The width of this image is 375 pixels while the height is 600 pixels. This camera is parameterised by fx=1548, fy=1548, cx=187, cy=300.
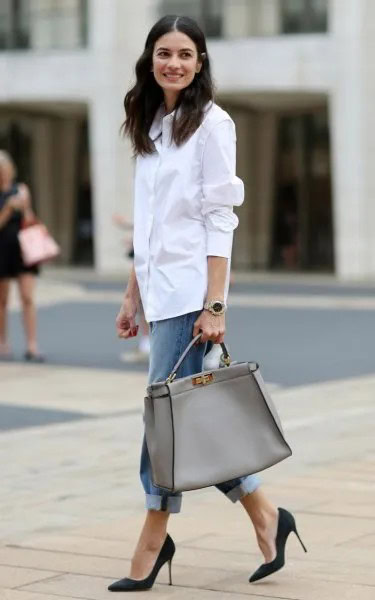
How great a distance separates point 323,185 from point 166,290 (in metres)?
36.0

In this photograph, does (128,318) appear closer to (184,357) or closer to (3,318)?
(184,357)

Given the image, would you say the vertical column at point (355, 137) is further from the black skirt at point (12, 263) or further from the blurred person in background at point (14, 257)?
the black skirt at point (12, 263)

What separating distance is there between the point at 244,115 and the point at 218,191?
1403 inches

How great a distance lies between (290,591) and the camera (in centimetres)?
544

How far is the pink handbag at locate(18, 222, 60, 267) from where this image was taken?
14734mm

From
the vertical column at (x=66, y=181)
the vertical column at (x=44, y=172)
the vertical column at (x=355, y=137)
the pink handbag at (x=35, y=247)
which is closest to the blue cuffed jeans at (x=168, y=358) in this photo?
the pink handbag at (x=35, y=247)

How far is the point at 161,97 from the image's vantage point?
5.64 metres

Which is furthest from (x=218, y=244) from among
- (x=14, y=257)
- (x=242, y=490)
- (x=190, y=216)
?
(x=14, y=257)

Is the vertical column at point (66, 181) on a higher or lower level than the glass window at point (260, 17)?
lower

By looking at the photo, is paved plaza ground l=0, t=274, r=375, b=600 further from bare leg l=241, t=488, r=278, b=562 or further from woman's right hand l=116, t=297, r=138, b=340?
woman's right hand l=116, t=297, r=138, b=340

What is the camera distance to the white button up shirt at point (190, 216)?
540 centimetres

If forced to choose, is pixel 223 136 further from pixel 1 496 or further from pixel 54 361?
pixel 54 361

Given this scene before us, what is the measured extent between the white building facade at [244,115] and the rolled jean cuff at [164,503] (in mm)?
29886

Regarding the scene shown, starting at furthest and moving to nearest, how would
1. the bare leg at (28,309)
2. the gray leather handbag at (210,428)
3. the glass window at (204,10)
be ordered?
the glass window at (204,10) < the bare leg at (28,309) < the gray leather handbag at (210,428)
